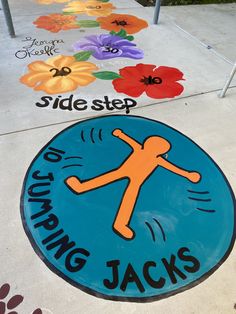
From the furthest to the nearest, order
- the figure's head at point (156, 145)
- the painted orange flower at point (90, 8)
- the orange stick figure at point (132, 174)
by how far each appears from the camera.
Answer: the painted orange flower at point (90, 8) < the figure's head at point (156, 145) < the orange stick figure at point (132, 174)

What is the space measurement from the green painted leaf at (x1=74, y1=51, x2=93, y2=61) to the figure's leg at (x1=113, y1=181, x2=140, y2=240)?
151cm

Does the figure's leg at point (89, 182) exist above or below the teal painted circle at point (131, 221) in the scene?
above

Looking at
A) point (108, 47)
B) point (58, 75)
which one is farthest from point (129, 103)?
point (108, 47)

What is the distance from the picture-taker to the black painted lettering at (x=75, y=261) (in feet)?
4.12

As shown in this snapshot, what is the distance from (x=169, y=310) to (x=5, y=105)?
5.58 feet

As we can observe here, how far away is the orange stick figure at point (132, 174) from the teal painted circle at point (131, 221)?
0.09 ft

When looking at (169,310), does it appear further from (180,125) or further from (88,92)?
(88,92)

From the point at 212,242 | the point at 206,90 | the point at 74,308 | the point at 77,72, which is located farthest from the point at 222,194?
the point at 77,72

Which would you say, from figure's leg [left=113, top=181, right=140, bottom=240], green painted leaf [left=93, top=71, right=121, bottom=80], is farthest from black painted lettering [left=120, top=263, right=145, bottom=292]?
green painted leaf [left=93, top=71, right=121, bottom=80]

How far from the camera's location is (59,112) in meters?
2.03

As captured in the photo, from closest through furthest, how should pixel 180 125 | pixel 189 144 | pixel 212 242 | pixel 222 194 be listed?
pixel 212 242, pixel 222 194, pixel 189 144, pixel 180 125

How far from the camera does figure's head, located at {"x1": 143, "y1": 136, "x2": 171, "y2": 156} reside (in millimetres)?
1773

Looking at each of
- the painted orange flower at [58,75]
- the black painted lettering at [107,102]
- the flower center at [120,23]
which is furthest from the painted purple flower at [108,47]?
the black painted lettering at [107,102]

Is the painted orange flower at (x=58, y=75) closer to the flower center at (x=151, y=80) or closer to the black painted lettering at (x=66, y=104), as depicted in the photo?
the black painted lettering at (x=66, y=104)
